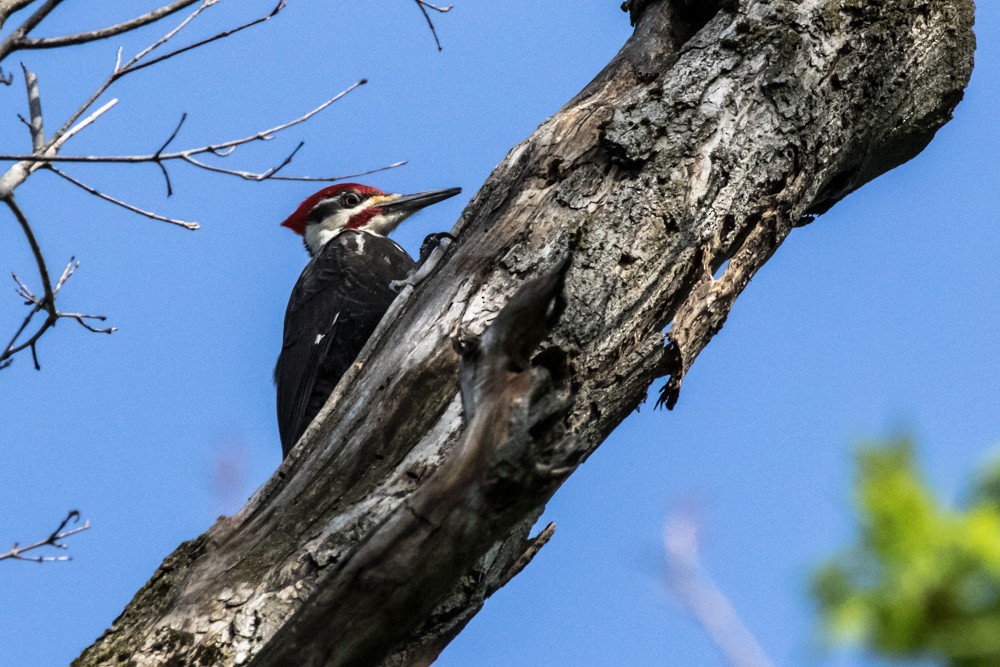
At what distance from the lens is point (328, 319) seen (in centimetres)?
494

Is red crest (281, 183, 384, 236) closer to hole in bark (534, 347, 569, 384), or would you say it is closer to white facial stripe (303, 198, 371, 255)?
white facial stripe (303, 198, 371, 255)

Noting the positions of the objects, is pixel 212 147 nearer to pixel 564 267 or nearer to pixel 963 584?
pixel 564 267

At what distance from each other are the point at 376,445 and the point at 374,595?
0.85 m

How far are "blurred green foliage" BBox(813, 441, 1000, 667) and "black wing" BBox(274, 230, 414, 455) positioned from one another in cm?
372

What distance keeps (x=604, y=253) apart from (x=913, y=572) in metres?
1.93

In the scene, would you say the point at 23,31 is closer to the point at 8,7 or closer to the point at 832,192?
the point at 8,7

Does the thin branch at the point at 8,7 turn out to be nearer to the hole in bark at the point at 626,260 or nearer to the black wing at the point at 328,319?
the hole in bark at the point at 626,260

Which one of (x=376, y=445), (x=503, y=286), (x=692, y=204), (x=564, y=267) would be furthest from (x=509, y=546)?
(x=564, y=267)

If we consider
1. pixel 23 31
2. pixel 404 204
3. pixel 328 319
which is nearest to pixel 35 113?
pixel 23 31

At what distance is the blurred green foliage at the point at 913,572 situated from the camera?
88 centimetres

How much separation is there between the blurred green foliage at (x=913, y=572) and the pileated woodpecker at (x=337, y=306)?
3.71 m

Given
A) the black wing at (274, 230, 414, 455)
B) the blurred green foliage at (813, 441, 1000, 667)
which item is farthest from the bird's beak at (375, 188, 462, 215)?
the blurred green foliage at (813, 441, 1000, 667)

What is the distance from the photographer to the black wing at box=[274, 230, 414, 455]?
474cm

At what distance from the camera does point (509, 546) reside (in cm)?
282
